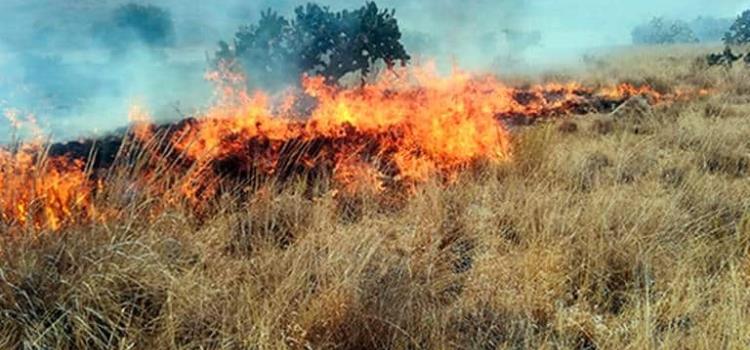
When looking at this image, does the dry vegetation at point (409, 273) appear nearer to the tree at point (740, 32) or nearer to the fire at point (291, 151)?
the fire at point (291, 151)

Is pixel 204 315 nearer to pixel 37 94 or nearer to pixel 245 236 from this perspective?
pixel 245 236

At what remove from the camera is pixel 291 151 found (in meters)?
5.95

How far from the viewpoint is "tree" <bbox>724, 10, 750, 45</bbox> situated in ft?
68.9

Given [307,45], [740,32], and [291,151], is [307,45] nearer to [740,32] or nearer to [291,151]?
[291,151]

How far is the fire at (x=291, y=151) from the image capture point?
11.4 feet

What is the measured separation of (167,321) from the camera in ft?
8.82

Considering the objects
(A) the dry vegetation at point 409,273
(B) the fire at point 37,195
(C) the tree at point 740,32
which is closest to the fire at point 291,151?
(B) the fire at point 37,195

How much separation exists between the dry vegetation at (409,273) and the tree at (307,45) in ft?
16.8

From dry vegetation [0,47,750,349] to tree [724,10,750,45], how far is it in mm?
18361

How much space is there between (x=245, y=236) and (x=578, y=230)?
1953 mm

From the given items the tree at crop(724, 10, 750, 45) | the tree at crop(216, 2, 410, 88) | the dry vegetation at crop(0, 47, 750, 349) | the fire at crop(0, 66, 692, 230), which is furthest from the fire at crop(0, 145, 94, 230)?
the tree at crop(724, 10, 750, 45)

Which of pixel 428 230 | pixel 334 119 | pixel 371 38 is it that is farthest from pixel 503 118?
pixel 428 230

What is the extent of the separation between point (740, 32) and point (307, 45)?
55.9ft

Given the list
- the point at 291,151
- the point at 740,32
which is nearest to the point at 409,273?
the point at 291,151
